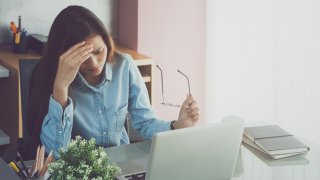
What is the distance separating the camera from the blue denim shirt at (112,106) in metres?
2.55

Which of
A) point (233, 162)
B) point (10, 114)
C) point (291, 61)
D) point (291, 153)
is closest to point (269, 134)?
point (291, 153)

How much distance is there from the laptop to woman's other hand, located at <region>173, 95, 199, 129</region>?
1.09 feet

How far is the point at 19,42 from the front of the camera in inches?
141

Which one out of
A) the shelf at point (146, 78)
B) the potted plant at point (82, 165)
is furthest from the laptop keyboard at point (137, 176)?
the shelf at point (146, 78)

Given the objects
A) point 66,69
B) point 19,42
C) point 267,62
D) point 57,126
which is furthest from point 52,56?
point 267,62

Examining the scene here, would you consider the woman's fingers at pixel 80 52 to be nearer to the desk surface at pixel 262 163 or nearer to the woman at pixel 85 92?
the woman at pixel 85 92

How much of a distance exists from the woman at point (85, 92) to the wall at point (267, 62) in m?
1.12

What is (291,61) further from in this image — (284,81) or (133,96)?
(133,96)

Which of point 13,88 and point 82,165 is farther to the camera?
point 13,88

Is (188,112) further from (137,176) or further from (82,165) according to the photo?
(82,165)

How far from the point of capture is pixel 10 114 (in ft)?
11.3

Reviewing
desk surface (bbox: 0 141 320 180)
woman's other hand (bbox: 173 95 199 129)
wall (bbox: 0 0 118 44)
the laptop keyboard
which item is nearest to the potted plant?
the laptop keyboard

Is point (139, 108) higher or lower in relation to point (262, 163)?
higher

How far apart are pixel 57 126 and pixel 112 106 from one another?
0.31 m
